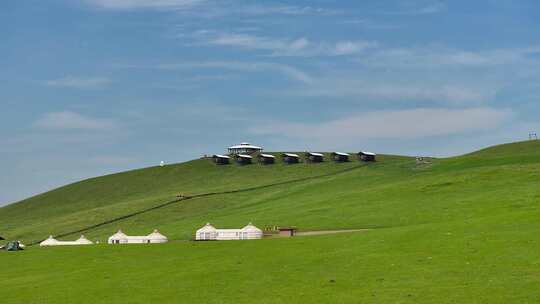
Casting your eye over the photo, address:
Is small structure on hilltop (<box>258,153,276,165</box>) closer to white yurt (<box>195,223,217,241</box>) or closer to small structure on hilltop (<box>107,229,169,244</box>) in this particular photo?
small structure on hilltop (<box>107,229,169,244</box>)

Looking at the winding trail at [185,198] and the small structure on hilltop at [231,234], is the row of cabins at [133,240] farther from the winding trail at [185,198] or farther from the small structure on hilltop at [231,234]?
the winding trail at [185,198]

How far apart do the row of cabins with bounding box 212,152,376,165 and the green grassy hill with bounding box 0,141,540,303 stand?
39.2 meters

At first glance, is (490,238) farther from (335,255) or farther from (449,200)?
(449,200)

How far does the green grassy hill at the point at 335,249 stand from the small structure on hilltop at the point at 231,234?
7.44 m

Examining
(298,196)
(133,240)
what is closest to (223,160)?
(298,196)

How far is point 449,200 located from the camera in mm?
84188

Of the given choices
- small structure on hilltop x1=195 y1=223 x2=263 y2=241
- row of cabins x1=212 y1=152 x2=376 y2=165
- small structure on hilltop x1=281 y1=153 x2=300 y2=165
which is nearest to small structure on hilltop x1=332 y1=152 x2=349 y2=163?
row of cabins x1=212 y1=152 x2=376 y2=165

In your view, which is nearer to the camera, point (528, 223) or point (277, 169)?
point (528, 223)

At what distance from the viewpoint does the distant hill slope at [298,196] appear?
260ft

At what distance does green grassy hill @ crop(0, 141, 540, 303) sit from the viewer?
34.3m

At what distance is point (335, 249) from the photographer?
49062mm

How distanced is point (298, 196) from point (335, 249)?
66689mm

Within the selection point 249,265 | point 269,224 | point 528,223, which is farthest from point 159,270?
point 269,224

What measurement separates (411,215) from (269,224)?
16.8 meters
